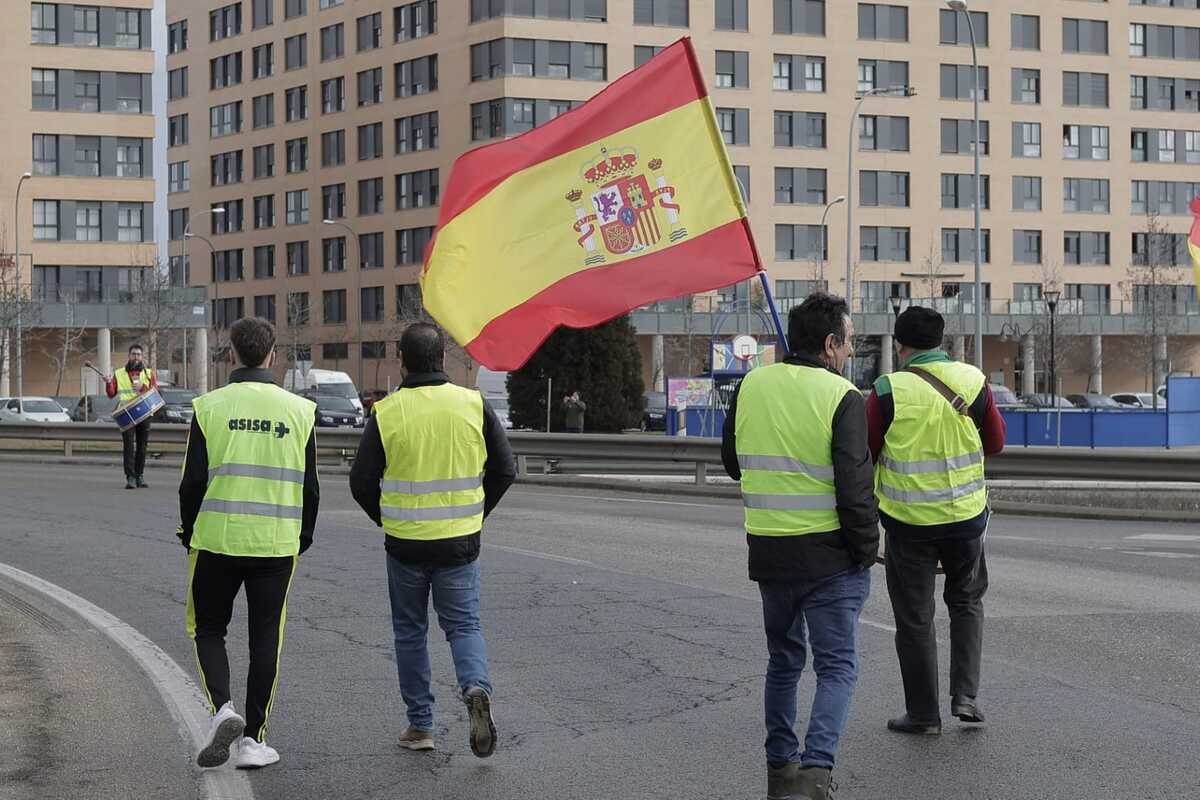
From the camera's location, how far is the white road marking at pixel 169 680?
645 cm

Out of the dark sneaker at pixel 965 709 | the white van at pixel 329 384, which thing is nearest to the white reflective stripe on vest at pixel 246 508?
the dark sneaker at pixel 965 709

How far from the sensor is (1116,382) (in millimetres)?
92125

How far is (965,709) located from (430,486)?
252 cm

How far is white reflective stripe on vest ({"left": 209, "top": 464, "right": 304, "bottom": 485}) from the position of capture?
6.71m

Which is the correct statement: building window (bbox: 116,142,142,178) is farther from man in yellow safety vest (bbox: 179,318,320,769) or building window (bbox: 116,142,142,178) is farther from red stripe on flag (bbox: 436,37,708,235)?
man in yellow safety vest (bbox: 179,318,320,769)

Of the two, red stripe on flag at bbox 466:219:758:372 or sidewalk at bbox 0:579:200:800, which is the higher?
red stripe on flag at bbox 466:219:758:372

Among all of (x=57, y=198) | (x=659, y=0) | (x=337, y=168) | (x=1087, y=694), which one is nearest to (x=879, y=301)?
(x=659, y=0)

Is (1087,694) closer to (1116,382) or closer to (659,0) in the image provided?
(659,0)

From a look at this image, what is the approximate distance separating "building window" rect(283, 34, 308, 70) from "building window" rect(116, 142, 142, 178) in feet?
39.8

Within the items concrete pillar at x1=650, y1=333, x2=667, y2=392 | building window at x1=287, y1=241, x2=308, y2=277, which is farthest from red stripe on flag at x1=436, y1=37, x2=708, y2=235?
building window at x1=287, y1=241, x2=308, y2=277

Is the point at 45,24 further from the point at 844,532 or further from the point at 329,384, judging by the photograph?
the point at 844,532

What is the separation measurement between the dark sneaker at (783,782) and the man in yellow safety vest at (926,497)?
4.50 ft

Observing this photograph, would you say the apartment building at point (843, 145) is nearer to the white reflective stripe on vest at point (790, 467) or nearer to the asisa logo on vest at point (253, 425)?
the asisa logo on vest at point (253, 425)

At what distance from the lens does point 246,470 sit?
6.72 meters
